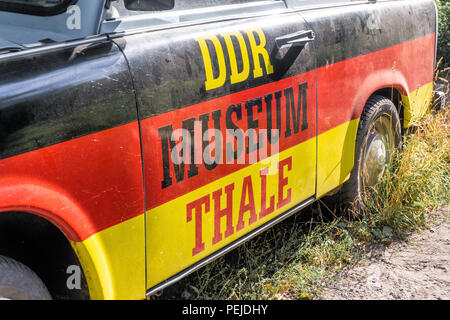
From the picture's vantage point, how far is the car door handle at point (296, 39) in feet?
8.68

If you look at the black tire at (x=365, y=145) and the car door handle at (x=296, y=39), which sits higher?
the car door handle at (x=296, y=39)

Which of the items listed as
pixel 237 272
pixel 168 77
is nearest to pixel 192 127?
pixel 168 77

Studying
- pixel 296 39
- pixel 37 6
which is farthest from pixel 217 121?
pixel 37 6

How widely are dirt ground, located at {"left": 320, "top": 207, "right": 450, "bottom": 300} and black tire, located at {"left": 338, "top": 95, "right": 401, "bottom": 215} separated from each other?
351mm

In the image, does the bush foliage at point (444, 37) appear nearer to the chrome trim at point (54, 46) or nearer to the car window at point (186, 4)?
the car window at point (186, 4)

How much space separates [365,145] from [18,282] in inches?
94.5

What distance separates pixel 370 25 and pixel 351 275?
152 centimetres

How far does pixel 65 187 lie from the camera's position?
5.75ft

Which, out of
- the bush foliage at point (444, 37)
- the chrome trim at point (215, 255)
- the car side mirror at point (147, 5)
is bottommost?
the chrome trim at point (215, 255)

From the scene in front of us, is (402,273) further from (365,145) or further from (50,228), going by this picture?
(50,228)

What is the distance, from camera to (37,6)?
2145 millimetres

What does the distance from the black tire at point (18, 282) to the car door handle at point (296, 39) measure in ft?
5.07

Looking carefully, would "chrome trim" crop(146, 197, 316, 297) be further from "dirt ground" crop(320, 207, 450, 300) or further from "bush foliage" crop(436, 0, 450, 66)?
"bush foliage" crop(436, 0, 450, 66)

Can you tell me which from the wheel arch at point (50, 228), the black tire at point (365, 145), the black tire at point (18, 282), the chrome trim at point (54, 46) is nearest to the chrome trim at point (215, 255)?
the wheel arch at point (50, 228)
